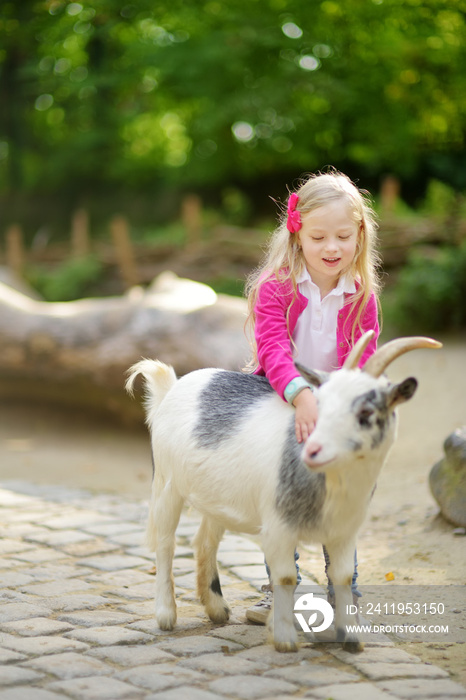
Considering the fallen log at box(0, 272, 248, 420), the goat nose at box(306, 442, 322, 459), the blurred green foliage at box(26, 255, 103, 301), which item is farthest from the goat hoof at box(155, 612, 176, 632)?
the blurred green foliage at box(26, 255, 103, 301)

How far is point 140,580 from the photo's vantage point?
414 centimetres

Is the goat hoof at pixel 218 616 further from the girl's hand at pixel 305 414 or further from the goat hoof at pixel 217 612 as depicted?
the girl's hand at pixel 305 414

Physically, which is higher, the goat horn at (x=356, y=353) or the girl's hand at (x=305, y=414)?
the goat horn at (x=356, y=353)

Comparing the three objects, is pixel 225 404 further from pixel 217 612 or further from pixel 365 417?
pixel 217 612

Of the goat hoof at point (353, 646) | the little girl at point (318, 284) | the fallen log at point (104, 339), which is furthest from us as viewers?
the fallen log at point (104, 339)

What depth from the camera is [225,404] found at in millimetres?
3268

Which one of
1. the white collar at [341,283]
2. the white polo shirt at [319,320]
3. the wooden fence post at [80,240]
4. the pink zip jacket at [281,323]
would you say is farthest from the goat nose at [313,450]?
the wooden fence post at [80,240]

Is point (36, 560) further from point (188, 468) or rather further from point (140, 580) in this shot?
point (188, 468)

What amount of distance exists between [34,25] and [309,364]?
2342 cm

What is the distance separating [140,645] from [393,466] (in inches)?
159

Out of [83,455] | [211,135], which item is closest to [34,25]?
[211,135]

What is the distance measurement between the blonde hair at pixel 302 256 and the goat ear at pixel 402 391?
60 centimetres

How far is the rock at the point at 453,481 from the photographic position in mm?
4758

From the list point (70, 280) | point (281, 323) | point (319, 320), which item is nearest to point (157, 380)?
point (281, 323)
